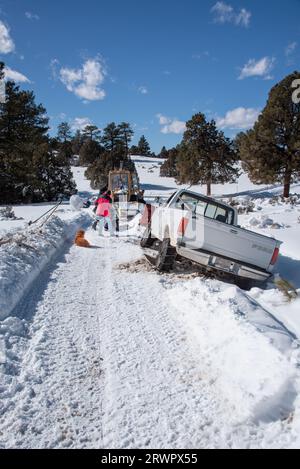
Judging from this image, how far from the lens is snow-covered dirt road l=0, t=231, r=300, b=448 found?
9.69 feet

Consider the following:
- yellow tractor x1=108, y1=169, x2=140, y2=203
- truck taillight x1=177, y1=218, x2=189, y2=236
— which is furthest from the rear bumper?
yellow tractor x1=108, y1=169, x2=140, y2=203

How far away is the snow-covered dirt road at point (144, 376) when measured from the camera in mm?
2953

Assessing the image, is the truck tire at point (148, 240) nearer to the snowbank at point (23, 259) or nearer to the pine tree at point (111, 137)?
the snowbank at point (23, 259)

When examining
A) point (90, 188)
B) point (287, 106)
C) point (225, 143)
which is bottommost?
point (90, 188)

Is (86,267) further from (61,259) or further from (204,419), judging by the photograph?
(204,419)

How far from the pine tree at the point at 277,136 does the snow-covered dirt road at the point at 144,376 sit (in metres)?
24.1

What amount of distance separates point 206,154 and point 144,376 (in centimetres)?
3318

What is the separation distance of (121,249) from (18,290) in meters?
4.78

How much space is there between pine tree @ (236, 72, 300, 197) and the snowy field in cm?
2311

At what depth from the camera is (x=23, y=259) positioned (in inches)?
294

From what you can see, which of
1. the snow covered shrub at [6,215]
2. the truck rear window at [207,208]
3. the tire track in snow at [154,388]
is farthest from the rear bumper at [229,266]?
the snow covered shrub at [6,215]

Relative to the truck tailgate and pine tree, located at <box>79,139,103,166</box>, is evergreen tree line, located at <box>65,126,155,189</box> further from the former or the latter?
the truck tailgate

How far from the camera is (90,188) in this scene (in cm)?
4828
